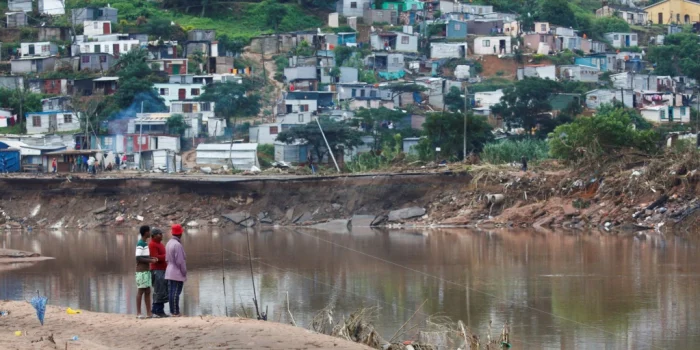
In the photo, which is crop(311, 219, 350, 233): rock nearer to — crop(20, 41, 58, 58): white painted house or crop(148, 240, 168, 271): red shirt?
crop(148, 240, 168, 271): red shirt

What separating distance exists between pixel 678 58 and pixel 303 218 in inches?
1877

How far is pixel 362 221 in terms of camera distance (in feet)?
129

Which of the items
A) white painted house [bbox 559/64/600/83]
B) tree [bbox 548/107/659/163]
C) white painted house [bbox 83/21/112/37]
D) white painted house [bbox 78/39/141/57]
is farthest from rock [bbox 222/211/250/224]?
white painted house [bbox 83/21/112/37]

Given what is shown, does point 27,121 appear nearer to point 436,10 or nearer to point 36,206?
point 36,206

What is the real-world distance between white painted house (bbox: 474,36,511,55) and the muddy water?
148 feet

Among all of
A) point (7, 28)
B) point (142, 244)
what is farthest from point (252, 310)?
point (7, 28)

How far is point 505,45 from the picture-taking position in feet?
257

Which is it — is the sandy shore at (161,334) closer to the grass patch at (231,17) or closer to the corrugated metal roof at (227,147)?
the corrugated metal roof at (227,147)

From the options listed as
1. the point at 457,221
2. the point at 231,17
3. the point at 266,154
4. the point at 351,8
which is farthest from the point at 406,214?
the point at 231,17

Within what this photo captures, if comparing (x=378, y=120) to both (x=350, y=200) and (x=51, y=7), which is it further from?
(x=51, y=7)

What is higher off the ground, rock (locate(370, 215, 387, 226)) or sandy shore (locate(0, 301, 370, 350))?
sandy shore (locate(0, 301, 370, 350))

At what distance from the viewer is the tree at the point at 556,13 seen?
287 ft

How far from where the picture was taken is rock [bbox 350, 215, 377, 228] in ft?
128

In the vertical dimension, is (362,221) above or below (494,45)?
below
